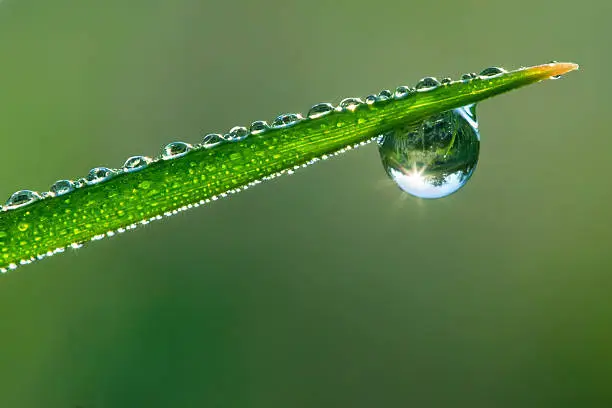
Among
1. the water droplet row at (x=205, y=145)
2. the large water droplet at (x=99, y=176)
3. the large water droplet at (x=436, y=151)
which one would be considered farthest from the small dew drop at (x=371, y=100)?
the large water droplet at (x=99, y=176)

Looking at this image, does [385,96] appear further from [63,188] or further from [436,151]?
[63,188]

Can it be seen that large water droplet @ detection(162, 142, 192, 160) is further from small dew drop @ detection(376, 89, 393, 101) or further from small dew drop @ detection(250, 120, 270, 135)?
small dew drop @ detection(376, 89, 393, 101)


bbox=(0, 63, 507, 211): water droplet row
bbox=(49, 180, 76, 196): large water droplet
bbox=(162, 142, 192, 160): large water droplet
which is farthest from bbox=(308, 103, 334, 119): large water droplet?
bbox=(49, 180, 76, 196): large water droplet

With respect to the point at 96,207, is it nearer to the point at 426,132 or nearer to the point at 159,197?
the point at 159,197

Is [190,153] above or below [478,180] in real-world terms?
below

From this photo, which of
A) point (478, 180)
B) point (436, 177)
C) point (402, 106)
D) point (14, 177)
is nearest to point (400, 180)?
point (436, 177)

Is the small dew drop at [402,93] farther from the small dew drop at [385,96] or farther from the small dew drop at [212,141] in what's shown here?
the small dew drop at [212,141]
